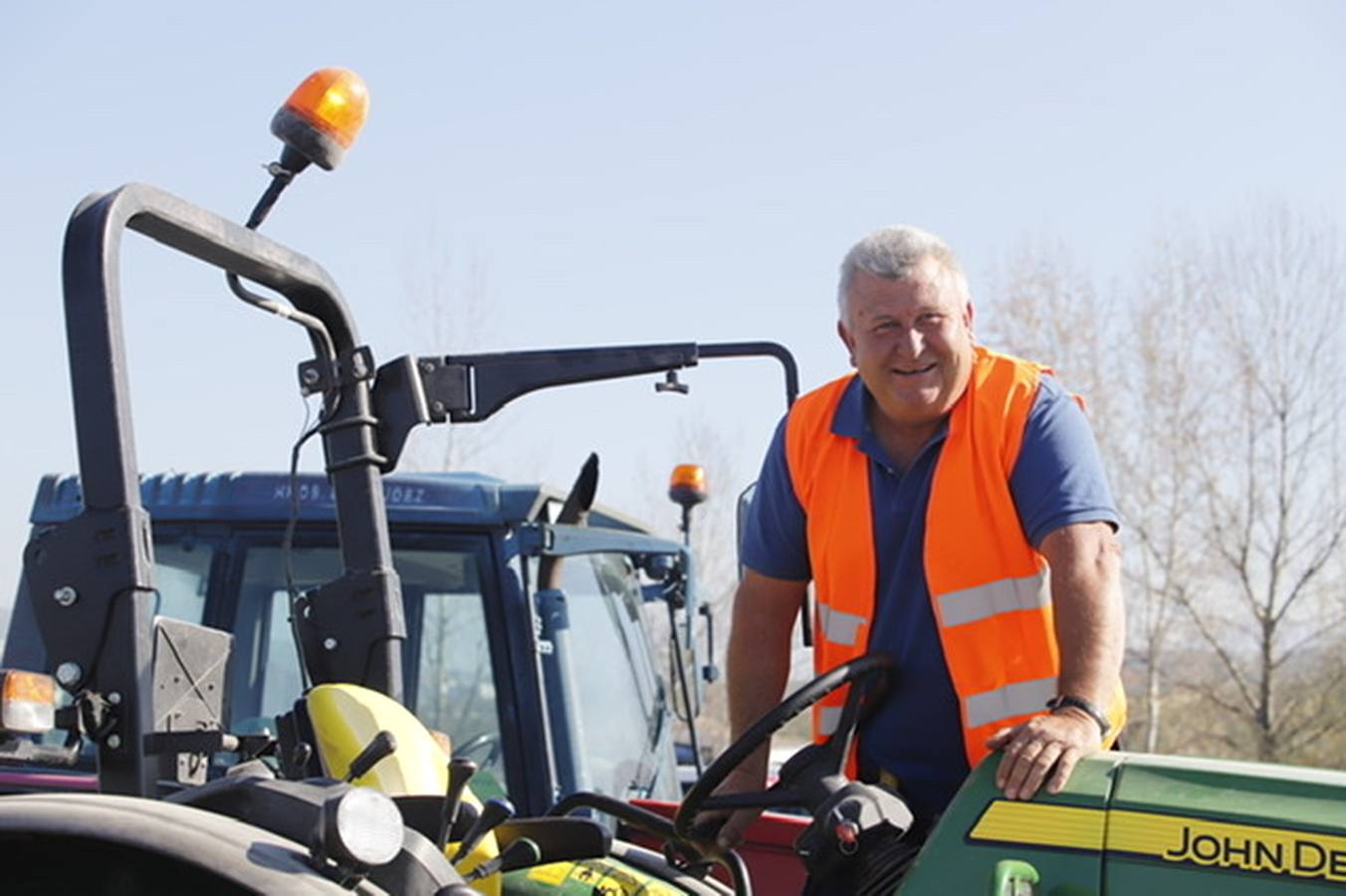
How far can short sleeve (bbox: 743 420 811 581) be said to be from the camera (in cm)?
316

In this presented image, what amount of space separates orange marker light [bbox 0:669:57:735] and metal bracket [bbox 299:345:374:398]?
925 mm

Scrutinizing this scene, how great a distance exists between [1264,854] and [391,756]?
1.24 m

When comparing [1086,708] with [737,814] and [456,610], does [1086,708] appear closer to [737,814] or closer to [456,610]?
[737,814]

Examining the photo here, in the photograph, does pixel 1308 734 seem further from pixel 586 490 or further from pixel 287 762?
pixel 287 762

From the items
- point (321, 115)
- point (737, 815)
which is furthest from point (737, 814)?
point (321, 115)

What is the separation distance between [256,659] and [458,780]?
350cm

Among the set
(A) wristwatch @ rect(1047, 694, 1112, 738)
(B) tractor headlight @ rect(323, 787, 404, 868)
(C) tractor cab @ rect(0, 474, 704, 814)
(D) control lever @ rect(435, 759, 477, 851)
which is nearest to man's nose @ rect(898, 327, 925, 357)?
(A) wristwatch @ rect(1047, 694, 1112, 738)

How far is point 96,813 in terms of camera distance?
2201mm

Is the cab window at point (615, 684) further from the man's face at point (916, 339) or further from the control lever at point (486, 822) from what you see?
the control lever at point (486, 822)

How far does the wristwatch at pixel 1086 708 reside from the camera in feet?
8.22

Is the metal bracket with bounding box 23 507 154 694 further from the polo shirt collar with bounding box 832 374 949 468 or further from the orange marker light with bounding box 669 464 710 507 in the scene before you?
the orange marker light with bounding box 669 464 710 507

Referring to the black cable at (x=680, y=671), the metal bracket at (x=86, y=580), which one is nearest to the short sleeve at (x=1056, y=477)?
the metal bracket at (x=86, y=580)

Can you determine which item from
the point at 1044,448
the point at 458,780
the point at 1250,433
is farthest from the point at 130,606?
the point at 1250,433

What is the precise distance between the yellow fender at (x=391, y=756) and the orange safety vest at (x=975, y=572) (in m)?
0.65
